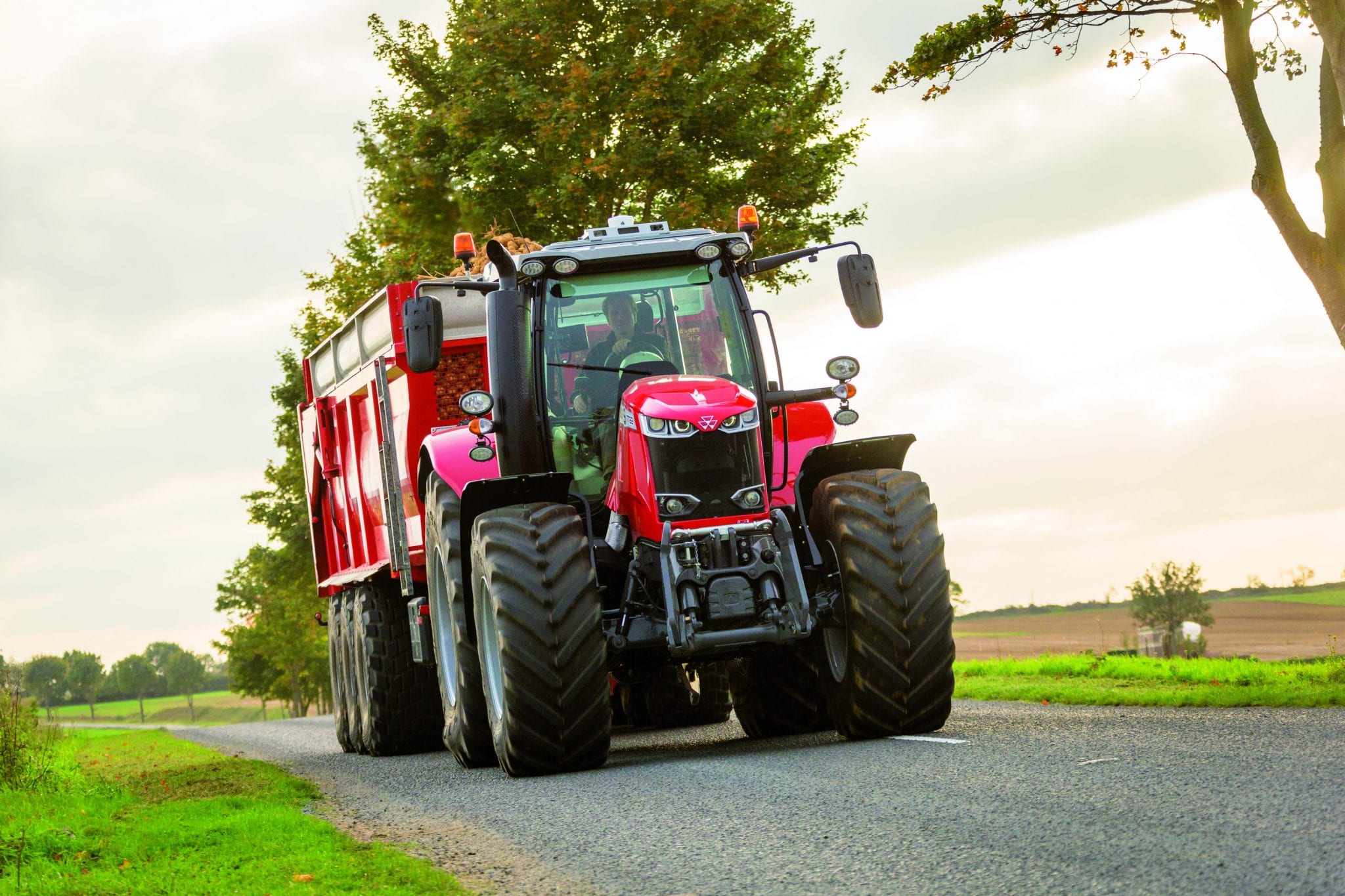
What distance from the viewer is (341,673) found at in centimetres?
1602

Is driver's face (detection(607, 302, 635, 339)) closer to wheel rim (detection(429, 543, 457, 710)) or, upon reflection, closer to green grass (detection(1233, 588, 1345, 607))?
wheel rim (detection(429, 543, 457, 710))

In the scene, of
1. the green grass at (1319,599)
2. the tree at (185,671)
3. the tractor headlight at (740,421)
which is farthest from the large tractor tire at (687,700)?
the tree at (185,671)

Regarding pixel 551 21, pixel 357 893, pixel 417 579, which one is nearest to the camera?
pixel 357 893

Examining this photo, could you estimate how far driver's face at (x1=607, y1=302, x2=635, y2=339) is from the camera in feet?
31.9

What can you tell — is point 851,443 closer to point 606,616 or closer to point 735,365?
point 735,365

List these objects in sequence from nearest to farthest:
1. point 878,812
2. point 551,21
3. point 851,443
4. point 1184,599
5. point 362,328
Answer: point 878,812
point 851,443
point 362,328
point 551,21
point 1184,599

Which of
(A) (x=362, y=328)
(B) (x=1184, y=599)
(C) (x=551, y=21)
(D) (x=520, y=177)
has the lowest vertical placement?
(B) (x=1184, y=599)

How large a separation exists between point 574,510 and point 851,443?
6.13ft

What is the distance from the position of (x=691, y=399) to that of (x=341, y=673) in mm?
8265

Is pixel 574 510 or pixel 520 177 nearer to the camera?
pixel 574 510

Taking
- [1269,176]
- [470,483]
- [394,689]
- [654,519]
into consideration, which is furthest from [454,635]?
[1269,176]

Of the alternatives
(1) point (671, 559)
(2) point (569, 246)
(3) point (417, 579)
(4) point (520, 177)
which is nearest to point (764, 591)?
(1) point (671, 559)

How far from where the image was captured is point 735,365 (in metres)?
9.77

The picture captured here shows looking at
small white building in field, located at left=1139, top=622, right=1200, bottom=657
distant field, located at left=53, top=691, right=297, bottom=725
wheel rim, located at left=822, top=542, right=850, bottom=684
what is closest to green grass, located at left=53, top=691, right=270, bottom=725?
distant field, located at left=53, top=691, right=297, bottom=725
